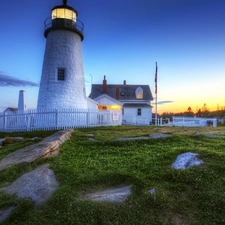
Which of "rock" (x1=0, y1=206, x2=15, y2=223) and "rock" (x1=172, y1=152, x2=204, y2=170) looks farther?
"rock" (x1=172, y1=152, x2=204, y2=170)

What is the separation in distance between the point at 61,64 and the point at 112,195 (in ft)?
47.0

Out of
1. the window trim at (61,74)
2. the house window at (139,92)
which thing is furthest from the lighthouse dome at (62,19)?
the house window at (139,92)

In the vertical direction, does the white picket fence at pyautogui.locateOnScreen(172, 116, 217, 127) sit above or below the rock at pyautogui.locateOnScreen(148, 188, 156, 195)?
above

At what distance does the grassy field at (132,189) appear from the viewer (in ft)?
10.5

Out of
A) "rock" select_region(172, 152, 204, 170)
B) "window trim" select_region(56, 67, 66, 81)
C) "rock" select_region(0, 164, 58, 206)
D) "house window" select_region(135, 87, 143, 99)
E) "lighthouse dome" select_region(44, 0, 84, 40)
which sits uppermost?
"lighthouse dome" select_region(44, 0, 84, 40)

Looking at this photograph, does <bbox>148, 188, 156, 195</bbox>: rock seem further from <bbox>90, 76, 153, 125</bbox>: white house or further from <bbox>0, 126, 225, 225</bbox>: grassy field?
<bbox>90, 76, 153, 125</bbox>: white house

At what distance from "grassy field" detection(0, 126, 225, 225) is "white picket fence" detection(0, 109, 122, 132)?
863 centimetres

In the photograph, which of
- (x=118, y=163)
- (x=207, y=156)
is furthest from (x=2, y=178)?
(x=207, y=156)

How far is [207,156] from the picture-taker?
5.31m

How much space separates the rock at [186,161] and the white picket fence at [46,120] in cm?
1053

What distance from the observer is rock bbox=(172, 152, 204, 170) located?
4.92 m

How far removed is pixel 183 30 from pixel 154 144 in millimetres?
11886

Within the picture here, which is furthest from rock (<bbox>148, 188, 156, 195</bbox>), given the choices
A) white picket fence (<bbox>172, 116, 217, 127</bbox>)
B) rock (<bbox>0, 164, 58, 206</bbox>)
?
white picket fence (<bbox>172, 116, 217, 127</bbox>)

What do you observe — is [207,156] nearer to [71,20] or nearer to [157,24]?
[157,24]
